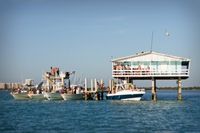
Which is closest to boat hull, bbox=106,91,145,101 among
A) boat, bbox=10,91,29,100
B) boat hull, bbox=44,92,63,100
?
boat hull, bbox=44,92,63,100

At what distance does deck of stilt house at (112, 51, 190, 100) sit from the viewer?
84.6 m

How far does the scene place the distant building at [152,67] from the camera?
84562mm

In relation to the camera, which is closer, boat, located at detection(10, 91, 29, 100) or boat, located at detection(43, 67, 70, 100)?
boat, located at detection(43, 67, 70, 100)

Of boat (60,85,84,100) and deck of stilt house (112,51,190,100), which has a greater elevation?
deck of stilt house (112,51,190,100)

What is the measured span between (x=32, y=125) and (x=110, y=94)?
137ft

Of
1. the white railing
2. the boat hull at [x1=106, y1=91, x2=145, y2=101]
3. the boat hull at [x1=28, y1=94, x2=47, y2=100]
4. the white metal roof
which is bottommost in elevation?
the boat hull at [x1=28, y1=94, x2=47, y2=100]

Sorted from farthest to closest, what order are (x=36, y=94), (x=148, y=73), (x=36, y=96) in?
1. (x=36, y=96)
2. (x=36, y=94)
3. (x=148, y=73)

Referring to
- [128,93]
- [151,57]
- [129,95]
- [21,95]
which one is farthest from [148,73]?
[21,95]

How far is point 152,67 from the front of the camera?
85.4 meters

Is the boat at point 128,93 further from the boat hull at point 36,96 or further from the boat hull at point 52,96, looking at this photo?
the boat hull at point 36,96

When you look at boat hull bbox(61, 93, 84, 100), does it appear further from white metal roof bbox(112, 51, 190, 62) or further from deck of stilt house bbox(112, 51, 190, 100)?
white metal roof bbox(112, 51, 190, 62)

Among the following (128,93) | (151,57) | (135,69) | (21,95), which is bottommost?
(21,95)

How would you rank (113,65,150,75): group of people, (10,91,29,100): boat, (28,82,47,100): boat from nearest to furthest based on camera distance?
(113,65,150,75): group of people
(28,82,47,100): boat
(10,91,29,100): boat

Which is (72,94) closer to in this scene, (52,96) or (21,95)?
(52,96)
